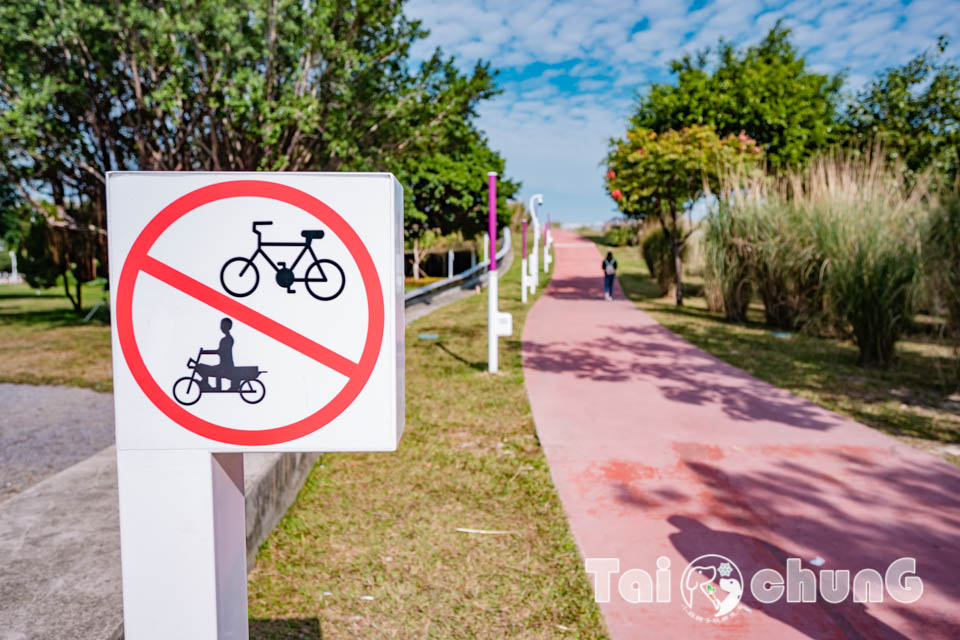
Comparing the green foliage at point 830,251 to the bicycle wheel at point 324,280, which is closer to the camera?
the bicycle wheel at point 324,280

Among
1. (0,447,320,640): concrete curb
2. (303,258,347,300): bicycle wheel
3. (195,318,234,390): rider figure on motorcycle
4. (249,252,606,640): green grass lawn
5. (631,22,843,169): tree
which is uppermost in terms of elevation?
(631,22,843,169): tree

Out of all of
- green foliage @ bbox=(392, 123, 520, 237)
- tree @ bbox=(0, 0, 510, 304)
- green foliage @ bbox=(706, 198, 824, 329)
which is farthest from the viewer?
green foliage @ bbox=(392, 123, 520, 237)

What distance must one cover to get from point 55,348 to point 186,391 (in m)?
11.5

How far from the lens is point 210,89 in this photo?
986cm

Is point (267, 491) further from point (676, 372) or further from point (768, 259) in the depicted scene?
point (768, 259)

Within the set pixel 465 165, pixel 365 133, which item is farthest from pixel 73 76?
pixel 465 165

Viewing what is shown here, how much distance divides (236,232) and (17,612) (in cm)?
181

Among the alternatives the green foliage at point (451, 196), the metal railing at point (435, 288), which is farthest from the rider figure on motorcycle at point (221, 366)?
the green foliage at point (451, 196)

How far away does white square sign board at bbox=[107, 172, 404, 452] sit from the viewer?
3.37 feet

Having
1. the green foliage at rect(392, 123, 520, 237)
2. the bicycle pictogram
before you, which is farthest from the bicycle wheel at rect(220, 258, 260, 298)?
the green foliage at rect(392, 123, 520, 237)

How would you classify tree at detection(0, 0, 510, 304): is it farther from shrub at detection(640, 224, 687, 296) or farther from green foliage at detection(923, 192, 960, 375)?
shrub at detection(640, 224, 687, 296)

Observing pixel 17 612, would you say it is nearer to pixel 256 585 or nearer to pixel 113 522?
pixel 113 522

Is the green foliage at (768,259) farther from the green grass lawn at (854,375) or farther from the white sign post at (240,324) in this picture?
the white sign post at (240,324)

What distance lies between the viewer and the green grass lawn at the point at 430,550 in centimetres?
264
